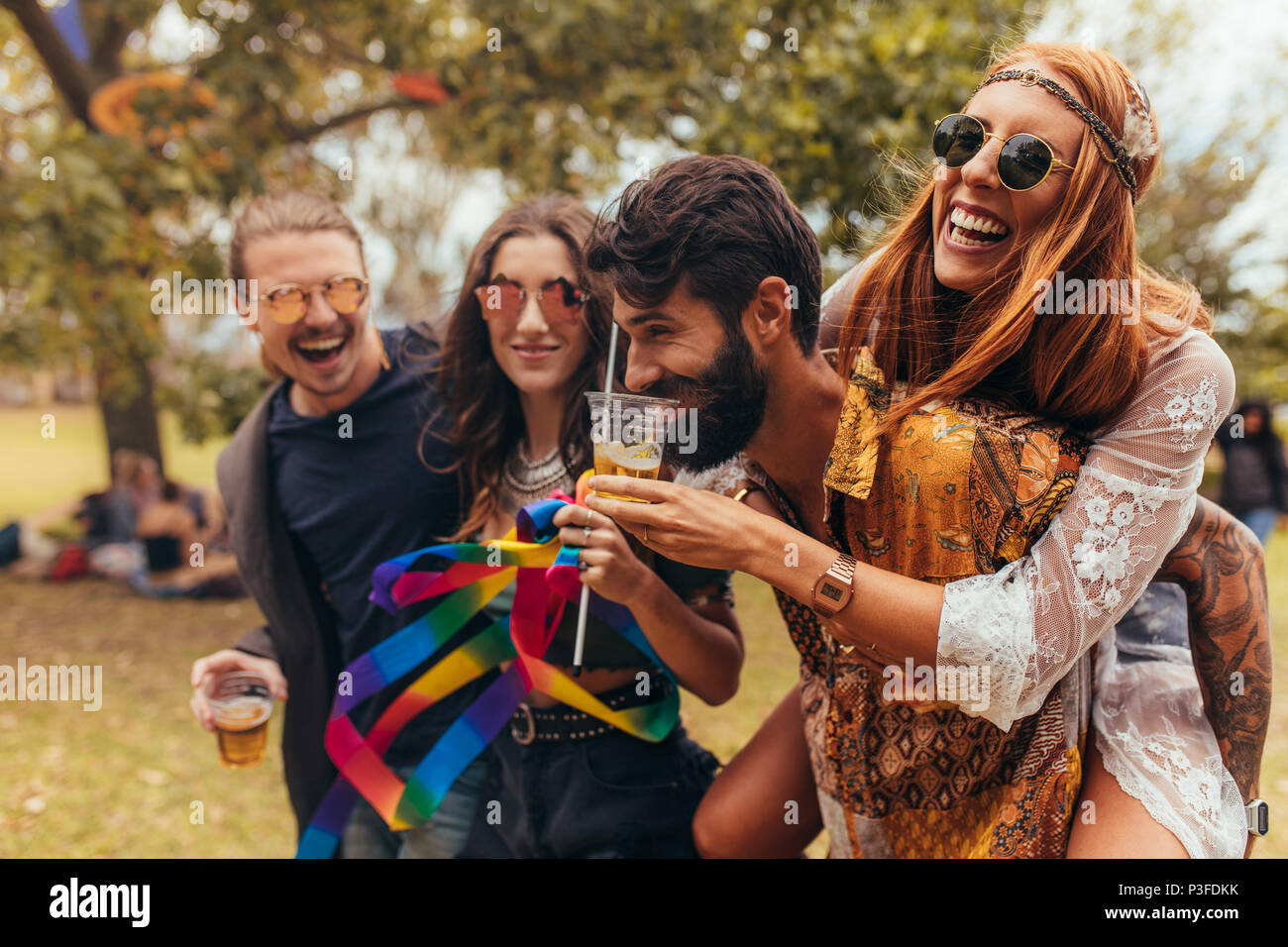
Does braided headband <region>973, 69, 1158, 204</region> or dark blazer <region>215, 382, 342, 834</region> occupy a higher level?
braided headband <region>973, 69, 1158, 204</region>

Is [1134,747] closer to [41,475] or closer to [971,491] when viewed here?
[971,491]

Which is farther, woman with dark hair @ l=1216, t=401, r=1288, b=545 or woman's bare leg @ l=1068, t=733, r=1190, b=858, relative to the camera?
woman with dark hair @ l=1216, t=401, r=1288, b=545

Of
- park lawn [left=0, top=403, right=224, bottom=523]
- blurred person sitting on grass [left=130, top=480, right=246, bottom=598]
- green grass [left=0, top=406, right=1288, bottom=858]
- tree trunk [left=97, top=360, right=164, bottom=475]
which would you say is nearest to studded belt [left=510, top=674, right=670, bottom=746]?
green grass [left=0, top=406, right=1288, bottom=858]

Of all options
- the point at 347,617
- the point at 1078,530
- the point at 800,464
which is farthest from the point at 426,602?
the point at 1078,530

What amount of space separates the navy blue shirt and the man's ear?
1102 millimetres

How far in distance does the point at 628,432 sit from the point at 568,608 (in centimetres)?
68

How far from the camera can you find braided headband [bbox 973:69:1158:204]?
180 cm

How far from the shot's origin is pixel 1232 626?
2043 millimetres

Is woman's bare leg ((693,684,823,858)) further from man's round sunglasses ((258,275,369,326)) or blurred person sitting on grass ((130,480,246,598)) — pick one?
blurred person sitting on grass ((130,480,246,598))

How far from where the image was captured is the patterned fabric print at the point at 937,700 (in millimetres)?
1808

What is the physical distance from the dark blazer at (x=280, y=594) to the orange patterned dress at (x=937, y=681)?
5.10 ft

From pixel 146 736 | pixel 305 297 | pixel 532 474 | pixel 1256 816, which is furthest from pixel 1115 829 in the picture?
pixel 146 736

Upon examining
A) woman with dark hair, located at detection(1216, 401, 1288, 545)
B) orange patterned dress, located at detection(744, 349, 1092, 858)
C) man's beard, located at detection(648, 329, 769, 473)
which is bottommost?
woman with dark hair, located at detection(1216, 401, 1288, 545)
